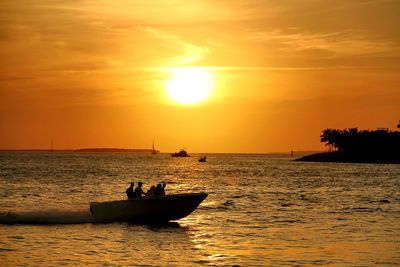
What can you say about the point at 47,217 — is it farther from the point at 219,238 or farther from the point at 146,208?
the point at 219,238

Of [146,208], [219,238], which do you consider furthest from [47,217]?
[219,238]

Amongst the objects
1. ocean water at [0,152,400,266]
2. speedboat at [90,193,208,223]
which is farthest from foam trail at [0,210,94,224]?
speedboat at [90,193,208,223]

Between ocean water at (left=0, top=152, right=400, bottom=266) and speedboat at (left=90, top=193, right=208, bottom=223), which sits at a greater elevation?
speedboat at (left=90, top=193, right=208, bottom=223)

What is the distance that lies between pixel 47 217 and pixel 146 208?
651 centimetres

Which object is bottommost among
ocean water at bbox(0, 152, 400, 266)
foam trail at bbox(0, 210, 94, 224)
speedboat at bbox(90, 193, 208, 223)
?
ocean water at bbox(0, 152, 400, 266)

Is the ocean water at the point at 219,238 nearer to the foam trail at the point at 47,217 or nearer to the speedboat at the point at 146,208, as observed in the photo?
the foam trail at the point at 47,217

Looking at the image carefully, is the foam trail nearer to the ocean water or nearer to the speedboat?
the ocean water

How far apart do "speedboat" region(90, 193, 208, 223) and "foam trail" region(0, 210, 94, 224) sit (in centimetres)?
117

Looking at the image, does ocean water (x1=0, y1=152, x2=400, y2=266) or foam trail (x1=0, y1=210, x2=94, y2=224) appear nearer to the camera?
ocean water (x1=0, y1=152, x2=400, y2=266)

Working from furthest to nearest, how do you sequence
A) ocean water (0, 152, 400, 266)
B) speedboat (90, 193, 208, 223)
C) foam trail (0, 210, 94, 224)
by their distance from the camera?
foam trail (0, 210, 94, 224) → speedboat (90, 193, 208, 223) → ocean water (0, 152, 400, 266)

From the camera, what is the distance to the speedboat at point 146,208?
3581 cm

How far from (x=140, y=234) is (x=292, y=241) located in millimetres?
7595

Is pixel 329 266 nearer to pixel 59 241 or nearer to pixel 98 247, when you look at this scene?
pixel 98 247

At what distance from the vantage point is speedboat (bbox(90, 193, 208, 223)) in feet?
117
